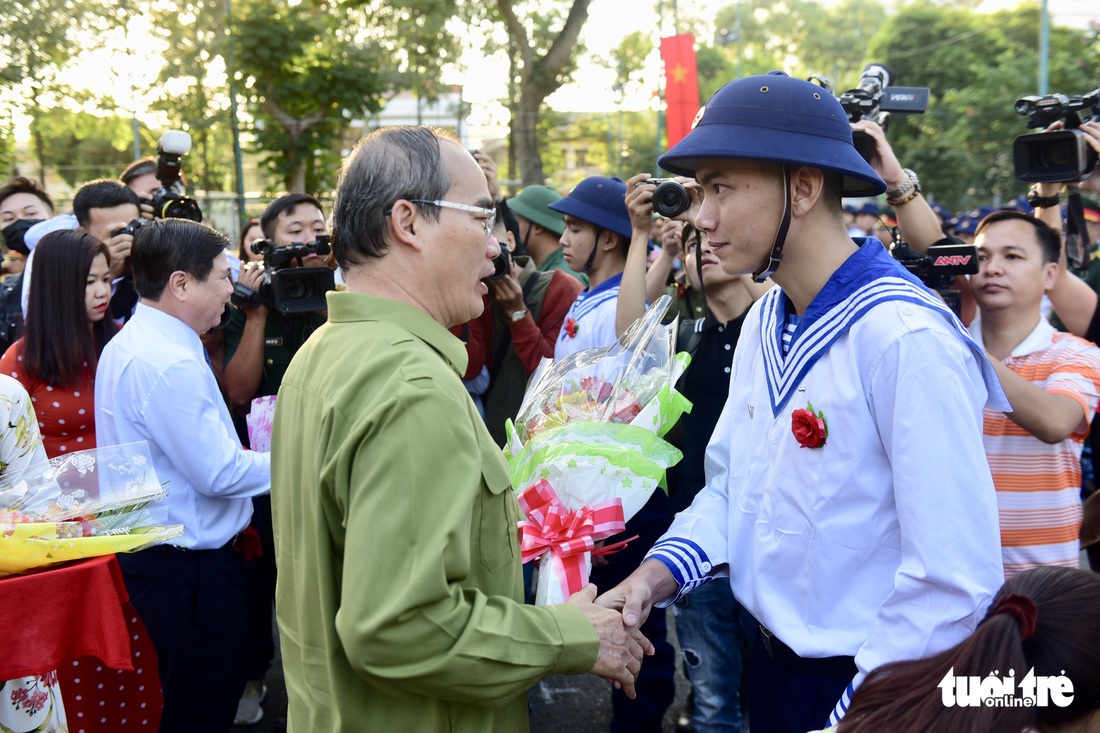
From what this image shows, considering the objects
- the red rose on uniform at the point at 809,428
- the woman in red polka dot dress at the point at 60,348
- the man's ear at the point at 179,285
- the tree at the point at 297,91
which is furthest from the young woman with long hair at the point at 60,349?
the tree at the point at 297,91

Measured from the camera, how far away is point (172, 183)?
5.05m

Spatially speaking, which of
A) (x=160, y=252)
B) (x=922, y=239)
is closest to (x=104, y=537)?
(x=160, y=252)

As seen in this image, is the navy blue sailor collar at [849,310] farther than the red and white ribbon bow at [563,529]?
No

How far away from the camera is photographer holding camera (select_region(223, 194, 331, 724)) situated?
425 centimetres

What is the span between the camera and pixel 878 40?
94.2 ft

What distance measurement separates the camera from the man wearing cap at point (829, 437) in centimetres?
176

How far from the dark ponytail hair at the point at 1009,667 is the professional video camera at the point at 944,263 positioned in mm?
1776

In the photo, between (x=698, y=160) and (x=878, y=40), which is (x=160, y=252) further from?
(x=878, y=40)

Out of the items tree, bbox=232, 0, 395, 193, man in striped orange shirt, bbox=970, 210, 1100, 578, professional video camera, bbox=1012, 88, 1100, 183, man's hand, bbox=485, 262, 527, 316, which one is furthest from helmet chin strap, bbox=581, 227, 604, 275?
tree, bbox=232, 0, 395, 193

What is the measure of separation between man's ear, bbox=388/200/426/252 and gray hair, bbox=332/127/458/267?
0.05 ft

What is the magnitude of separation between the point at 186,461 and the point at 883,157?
2.58 meters

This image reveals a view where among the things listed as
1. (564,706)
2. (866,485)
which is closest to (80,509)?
(866,485)

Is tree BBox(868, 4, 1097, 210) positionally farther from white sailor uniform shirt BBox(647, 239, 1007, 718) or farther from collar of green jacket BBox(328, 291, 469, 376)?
collar of green jacket BBox(328, 291, 469, 376)

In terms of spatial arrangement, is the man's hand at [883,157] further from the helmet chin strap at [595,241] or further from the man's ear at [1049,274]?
the helmet chin strap at [595,241]
